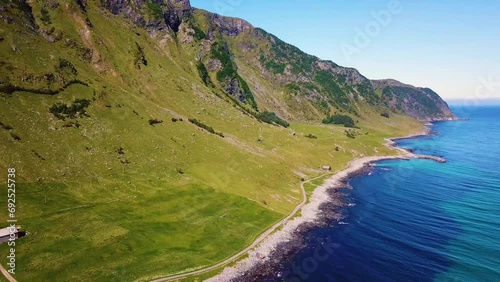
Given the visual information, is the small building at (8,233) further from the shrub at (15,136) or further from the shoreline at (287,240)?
the shoreline at (287,240)

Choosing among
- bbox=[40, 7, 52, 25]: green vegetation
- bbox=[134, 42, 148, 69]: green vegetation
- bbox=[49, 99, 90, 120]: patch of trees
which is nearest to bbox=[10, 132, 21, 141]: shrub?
bbox=[49, 99, 90, 120]: patch of trees

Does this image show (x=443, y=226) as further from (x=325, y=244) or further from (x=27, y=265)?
(x=27, y=265)

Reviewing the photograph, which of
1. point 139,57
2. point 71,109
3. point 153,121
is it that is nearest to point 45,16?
point 139,57

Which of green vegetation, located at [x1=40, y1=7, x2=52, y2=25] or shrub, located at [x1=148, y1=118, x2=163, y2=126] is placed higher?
green vegetation, located at [x1=40, y1=7, x2=52, y2=25]

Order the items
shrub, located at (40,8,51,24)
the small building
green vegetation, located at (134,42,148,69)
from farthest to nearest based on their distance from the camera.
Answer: green vegetation, located at (134,42,148,69)
shrub, located at (40,8,51,24)
the small building

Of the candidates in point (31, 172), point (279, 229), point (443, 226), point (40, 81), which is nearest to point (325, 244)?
point (279, 229)

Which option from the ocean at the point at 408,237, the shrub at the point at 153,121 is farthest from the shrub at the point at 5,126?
the ocean at the point at 408,237

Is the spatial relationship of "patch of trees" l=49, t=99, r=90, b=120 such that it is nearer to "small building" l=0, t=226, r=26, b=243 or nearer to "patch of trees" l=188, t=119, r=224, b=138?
"patch of trees" l=188, t=119, r=224, b=138

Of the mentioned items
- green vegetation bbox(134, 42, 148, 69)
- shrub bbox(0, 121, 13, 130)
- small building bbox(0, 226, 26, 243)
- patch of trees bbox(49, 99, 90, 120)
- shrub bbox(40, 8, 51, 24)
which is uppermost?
shrub bbox(40, 8, 51, 24)
